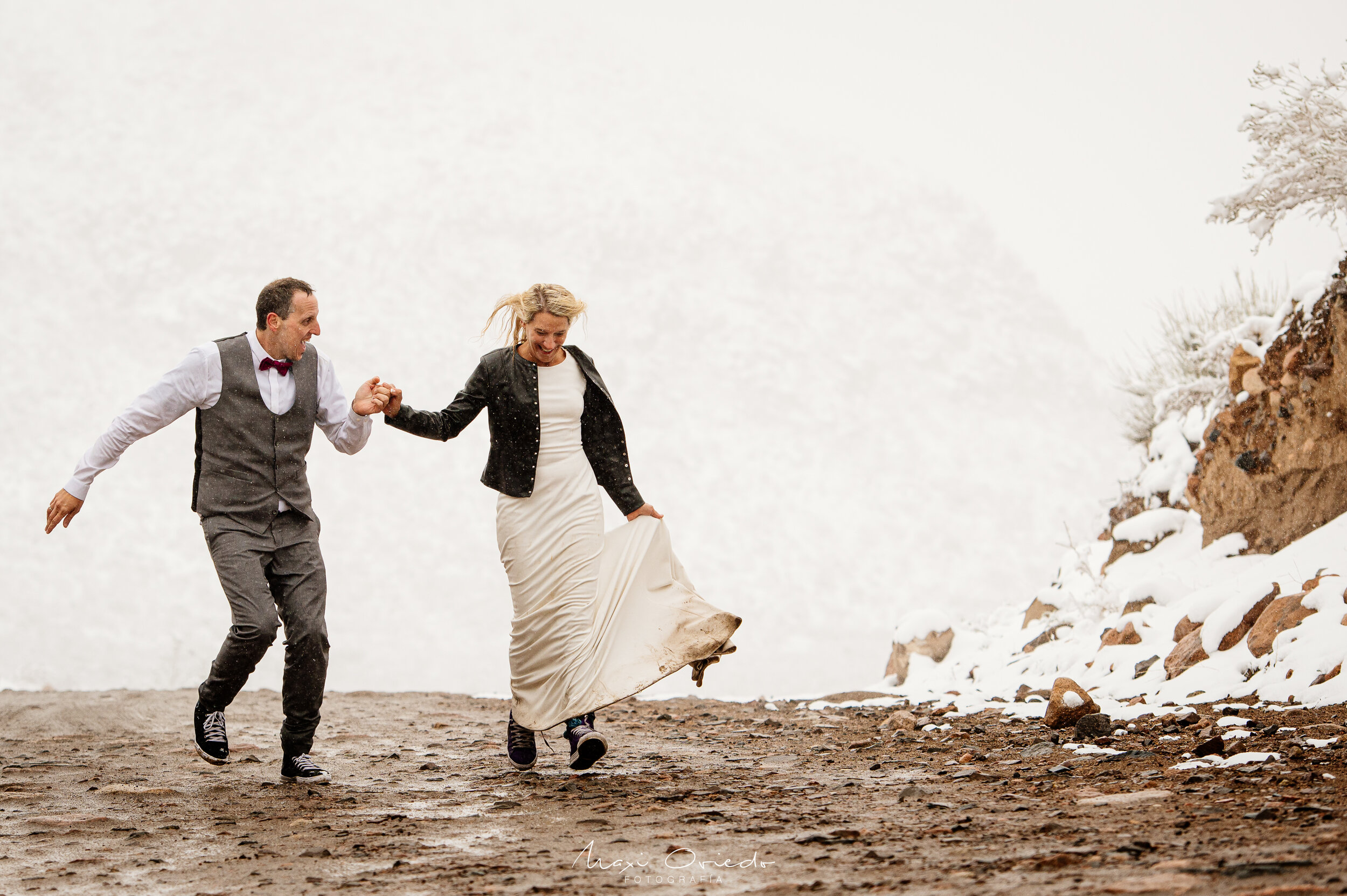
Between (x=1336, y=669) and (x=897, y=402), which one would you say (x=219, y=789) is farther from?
(x=897, y=402)

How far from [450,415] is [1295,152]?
588cm

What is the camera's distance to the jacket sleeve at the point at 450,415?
468 centimetres

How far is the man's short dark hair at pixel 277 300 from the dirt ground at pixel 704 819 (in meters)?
1.88

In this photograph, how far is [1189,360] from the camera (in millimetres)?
10812

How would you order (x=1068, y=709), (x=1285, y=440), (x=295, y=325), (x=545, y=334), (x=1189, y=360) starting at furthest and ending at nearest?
(x=1189, y=360) → (x=1285, y=440) → (x=1068, y=709) → (x=545, y=334) → (x=295, y=325)

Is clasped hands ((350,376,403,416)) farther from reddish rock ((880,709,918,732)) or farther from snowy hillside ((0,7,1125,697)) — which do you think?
snowy hillside ((0,7,1125,697))

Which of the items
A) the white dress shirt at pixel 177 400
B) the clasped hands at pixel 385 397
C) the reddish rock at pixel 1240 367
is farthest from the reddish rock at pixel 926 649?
the white dress shirt at pixel 177 400

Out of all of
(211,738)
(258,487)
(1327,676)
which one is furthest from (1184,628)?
(211,738)

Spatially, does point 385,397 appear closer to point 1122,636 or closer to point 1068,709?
point 1068,709

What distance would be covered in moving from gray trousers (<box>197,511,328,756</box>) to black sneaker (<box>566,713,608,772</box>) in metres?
1.04

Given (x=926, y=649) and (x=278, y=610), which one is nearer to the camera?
(x=278, y=610)

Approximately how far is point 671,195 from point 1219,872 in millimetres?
53528

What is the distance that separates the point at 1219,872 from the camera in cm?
223

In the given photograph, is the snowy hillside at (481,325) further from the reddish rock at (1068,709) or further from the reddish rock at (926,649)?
the reddish rock at (1068,709)
